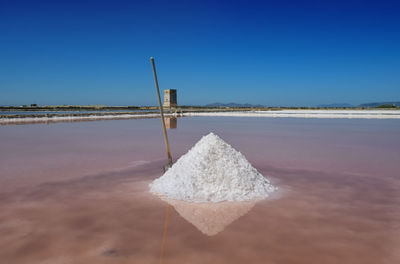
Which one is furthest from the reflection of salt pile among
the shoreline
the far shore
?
A: the far shore

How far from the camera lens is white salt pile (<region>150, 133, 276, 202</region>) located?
3506mm

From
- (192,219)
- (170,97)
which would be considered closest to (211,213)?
(192,219)

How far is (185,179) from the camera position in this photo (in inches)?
145

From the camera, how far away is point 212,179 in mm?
3639

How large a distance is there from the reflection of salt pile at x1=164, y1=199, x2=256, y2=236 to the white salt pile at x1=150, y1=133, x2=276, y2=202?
0.42 ft

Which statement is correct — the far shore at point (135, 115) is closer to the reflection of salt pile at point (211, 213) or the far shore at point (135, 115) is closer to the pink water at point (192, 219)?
the pink water at point (192, 219)

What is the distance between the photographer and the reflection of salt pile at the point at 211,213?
2752 millimetres

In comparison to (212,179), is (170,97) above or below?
above

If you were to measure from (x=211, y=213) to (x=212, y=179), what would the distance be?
646 mm

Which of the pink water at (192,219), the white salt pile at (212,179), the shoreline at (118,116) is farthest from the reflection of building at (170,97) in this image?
the white salt pile at (212,179)

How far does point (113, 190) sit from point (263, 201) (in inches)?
75.6

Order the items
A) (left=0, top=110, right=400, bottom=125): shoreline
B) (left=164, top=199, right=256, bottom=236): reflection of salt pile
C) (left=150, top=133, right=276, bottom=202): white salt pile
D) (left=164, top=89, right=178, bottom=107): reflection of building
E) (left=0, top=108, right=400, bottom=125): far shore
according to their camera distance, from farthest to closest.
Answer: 1. (left=164, top=89, right=178, bottom=107): reflection of building
2. (left=0, top=108, right=400, bottom=125): far shore
3. (left=0, top=110, right=400, bottom=125): shoreline
4. (left=150, top=133, right=276, bottom=202): white salt pile
5. (left=164, top=199, right=256, bottom=236): reflection of salt pile

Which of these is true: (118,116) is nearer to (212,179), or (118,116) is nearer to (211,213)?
(212,179)

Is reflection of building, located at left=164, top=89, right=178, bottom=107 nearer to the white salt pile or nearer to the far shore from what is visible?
the far shore
